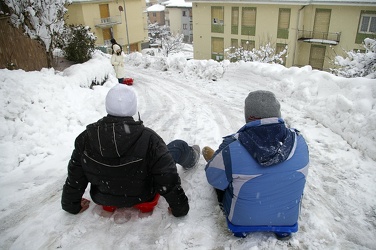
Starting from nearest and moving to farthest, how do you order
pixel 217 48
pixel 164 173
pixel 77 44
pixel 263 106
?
1. pixel 263 106
2. pixel 164 173
3. pixel 77 44
4. pixel 217 48

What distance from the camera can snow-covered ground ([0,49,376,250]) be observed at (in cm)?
257

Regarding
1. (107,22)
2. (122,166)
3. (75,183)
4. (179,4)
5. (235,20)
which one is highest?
(179,4)

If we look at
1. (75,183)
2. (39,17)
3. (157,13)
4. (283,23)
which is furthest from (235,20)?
(157,13)

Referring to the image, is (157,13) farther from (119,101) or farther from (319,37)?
(119,101)

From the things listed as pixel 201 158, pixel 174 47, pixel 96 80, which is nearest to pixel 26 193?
pixel 201 158

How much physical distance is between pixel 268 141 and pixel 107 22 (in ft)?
107

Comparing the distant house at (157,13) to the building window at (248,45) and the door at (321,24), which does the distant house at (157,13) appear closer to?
the building window at (248,45)

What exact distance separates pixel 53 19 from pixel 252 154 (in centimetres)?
777

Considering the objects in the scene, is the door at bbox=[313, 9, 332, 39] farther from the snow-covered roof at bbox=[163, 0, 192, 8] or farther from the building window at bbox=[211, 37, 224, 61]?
the snow-covered roof at bbox=[163, 0, 192, 8]

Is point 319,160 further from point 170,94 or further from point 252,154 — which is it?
point 170,94

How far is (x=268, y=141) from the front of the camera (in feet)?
6.98

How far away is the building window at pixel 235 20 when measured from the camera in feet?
75.6

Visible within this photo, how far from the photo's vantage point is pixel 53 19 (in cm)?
768

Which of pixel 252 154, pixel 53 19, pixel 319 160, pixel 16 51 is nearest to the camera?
pixel 252 154
